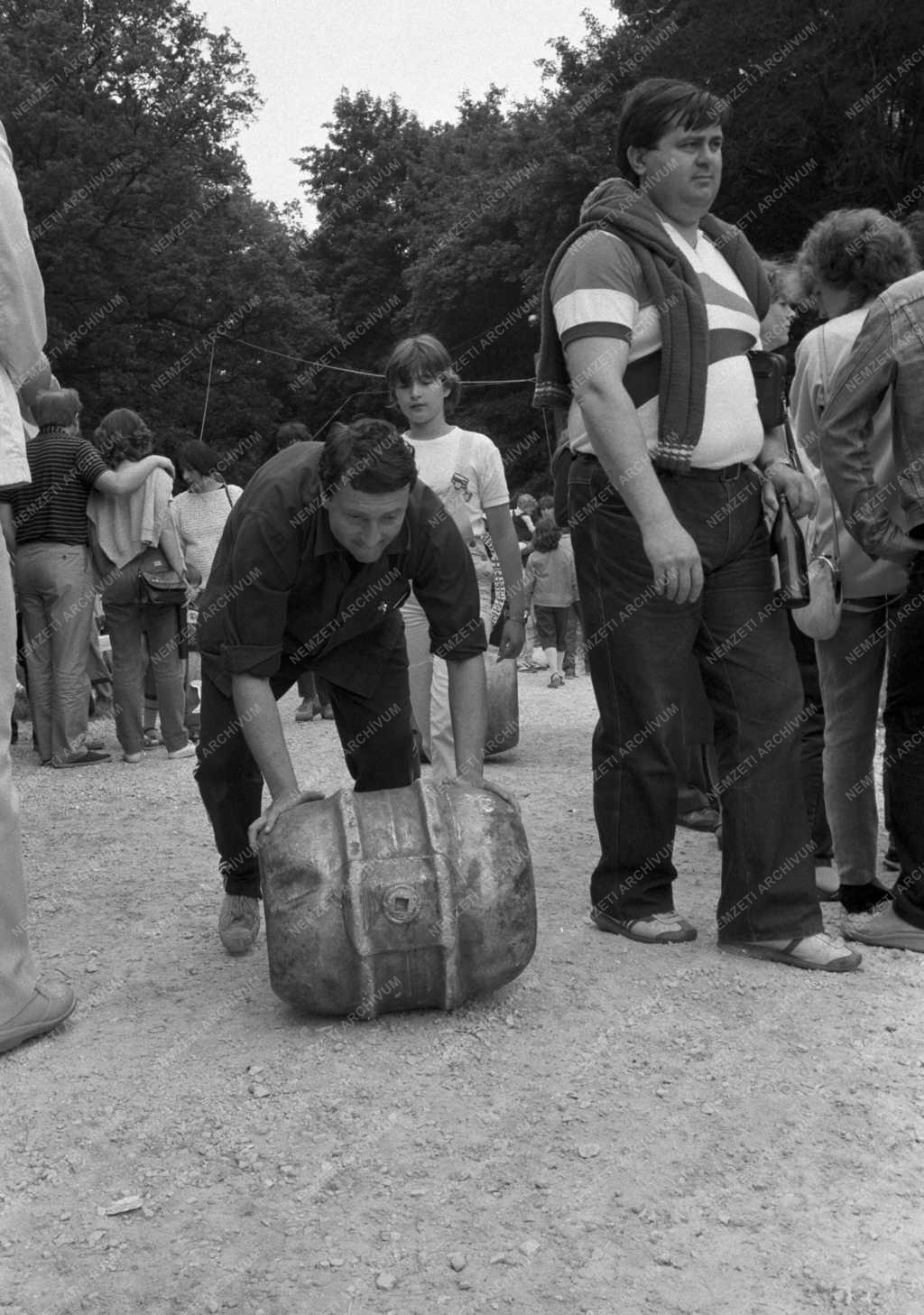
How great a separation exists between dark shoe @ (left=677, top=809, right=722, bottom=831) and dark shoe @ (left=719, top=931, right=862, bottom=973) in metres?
1.87

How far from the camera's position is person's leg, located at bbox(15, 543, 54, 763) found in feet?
26.5

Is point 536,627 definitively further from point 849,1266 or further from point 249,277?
point 249,277

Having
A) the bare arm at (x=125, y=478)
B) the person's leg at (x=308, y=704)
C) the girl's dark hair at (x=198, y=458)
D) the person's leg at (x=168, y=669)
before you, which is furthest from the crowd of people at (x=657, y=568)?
the person's leg at (x=308, y=704)

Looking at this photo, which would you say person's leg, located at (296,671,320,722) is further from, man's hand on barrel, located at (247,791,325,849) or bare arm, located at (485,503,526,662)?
man's hand on barrel, located at (247,791,325,849)

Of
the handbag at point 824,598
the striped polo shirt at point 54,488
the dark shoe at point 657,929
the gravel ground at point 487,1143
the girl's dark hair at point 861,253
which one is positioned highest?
the girl's dark hair at point 861,253

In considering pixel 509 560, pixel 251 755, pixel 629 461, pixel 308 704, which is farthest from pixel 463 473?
pixel 308 704

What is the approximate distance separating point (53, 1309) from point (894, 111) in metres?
24.0

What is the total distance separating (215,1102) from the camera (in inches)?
128

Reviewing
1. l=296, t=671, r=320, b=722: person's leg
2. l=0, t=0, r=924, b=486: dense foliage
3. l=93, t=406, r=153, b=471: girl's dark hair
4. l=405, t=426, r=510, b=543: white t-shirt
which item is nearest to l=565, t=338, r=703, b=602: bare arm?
l=405, t=426, r=510, b=543: white t-shirt

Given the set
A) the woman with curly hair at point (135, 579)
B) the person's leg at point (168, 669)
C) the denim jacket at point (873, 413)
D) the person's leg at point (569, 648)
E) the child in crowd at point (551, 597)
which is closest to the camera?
the denim jacket at point (873, 413)

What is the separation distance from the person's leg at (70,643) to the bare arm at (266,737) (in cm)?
475

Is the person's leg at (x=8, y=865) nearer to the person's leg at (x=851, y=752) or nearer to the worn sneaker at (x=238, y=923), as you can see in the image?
the worn sneaker at (x=238, y=923)

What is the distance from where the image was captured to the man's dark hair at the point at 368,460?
3.48 m

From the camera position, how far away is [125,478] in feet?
26.5
